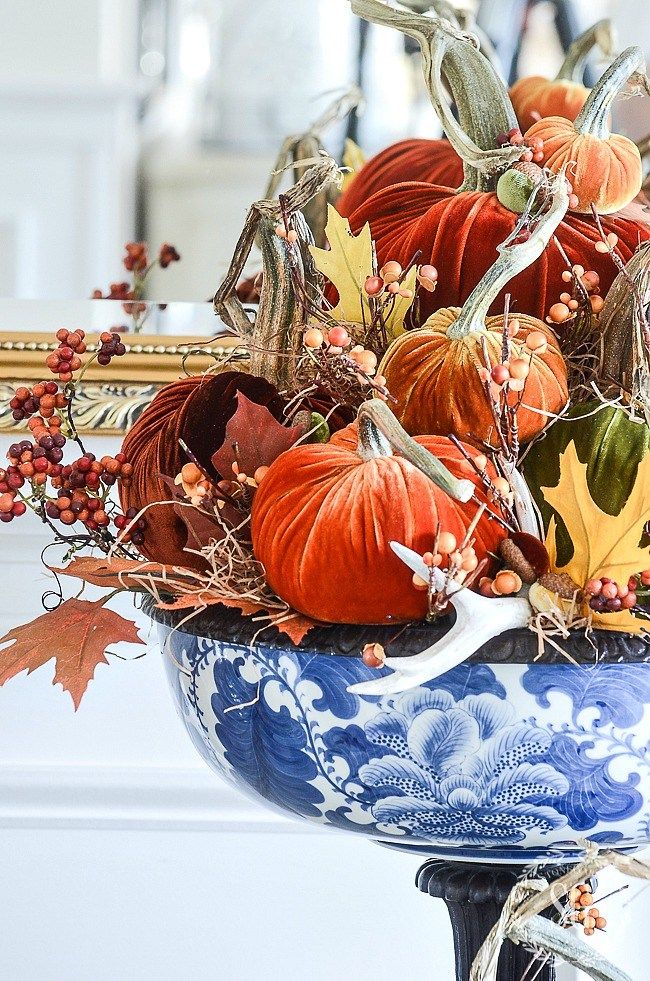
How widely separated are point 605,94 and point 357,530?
0.19m

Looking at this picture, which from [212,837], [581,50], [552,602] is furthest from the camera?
[212,837]

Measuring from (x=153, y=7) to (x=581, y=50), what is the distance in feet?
0.84

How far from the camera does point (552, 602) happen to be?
25 centimetres

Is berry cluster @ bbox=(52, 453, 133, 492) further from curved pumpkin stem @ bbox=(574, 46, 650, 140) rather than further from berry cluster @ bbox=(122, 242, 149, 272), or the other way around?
berry cluster @ bbox=(122, 242, 149, 272)

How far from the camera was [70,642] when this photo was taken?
0.31 meters

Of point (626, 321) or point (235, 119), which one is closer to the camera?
point (626, 321)

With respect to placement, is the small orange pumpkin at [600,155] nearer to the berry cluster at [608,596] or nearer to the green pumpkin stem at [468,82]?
the green pumpkin stem at [468,82]

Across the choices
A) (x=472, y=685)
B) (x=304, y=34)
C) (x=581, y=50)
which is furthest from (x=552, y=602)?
(x=304, y=34)

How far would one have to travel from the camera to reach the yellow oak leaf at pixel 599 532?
254mm

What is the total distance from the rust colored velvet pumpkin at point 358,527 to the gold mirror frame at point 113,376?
13.0 inches

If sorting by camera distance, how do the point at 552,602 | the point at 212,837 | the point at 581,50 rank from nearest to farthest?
the point at 552,602 < the point at 581,50 < the point at 212,837

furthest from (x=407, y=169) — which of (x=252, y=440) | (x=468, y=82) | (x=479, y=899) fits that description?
(x=479, y=899)

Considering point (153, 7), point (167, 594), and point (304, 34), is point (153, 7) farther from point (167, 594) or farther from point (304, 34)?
point (167, 594)

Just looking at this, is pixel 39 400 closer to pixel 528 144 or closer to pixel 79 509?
pixel 79 509
